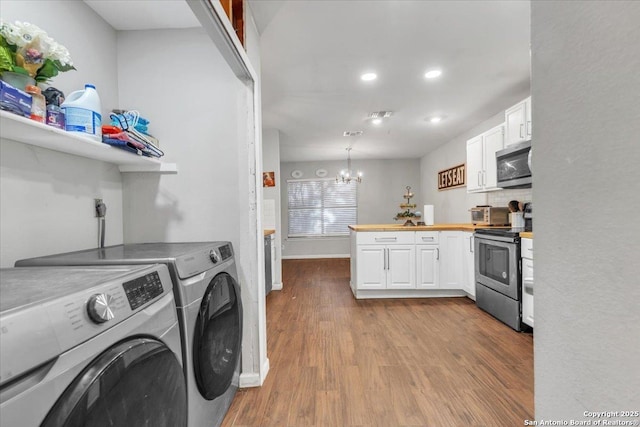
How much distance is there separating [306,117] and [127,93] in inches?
98.6

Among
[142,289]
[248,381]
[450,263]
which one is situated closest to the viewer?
[142,289]

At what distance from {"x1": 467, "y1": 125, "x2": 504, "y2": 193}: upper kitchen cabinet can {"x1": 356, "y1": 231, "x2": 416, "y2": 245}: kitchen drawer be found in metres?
1.15

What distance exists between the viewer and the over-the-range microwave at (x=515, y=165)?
2.71 metres

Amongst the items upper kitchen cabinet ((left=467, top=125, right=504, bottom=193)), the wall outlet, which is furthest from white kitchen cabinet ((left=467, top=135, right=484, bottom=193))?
the wall outlet

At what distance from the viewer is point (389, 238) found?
11.8 feet

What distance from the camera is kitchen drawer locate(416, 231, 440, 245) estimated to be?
3.60m

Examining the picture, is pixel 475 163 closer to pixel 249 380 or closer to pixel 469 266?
pixel 469 266

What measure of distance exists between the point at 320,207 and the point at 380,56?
5.15 metres

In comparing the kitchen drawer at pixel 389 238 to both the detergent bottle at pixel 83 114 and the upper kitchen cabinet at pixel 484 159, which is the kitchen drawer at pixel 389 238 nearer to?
the upper kitchen cabinet at pixel 484 159

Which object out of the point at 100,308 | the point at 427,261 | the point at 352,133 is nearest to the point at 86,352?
the point at 100,308

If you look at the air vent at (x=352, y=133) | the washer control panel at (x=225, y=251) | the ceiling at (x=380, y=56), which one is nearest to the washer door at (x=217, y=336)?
the washer control panel at (x=225, y=251)

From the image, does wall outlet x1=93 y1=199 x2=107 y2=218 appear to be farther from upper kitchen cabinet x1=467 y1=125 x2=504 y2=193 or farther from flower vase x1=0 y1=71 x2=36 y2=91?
upper kitchen cabinet x1=467 y1=125 x2=504 y2=193

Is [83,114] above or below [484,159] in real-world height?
below

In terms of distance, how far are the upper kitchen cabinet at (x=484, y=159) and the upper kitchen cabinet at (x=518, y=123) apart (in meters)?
0.15
